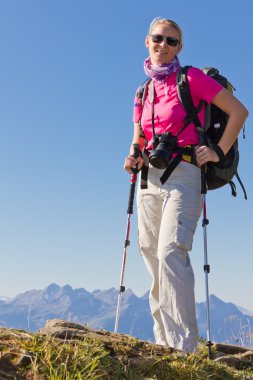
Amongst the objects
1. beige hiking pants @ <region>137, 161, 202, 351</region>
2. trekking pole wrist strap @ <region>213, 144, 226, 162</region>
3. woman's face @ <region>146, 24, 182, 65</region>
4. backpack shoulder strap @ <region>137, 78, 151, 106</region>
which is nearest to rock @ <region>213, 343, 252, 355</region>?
beige hiking pants @ <region>137, 161, 202, 351</region>

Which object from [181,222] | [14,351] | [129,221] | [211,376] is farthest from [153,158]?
[14,351]

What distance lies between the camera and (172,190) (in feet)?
20.5

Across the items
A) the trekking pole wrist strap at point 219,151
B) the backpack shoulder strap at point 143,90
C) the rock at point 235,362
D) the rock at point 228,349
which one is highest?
the backpack shoulder strap at point 143,90

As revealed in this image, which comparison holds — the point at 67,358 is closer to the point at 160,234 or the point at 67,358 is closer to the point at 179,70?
the point at 160,234

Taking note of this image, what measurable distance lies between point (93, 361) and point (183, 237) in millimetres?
2633

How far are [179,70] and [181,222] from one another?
6.49 feet

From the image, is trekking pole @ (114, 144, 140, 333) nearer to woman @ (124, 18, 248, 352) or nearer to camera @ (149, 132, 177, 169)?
woman @ (124, 18, 248, 352)

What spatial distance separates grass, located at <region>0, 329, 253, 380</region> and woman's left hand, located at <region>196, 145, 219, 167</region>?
226 cm

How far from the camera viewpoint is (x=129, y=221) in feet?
25.3

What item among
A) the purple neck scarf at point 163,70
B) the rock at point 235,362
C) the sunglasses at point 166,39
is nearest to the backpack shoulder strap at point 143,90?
the purple neck scarf at point 163,70

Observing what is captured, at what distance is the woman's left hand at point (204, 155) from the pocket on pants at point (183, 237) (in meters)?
0.80

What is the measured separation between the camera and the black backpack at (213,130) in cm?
633

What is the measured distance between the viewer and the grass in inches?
139

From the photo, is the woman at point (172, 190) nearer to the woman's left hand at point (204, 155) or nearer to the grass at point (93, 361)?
the woman's left hand at point (204, 155)
